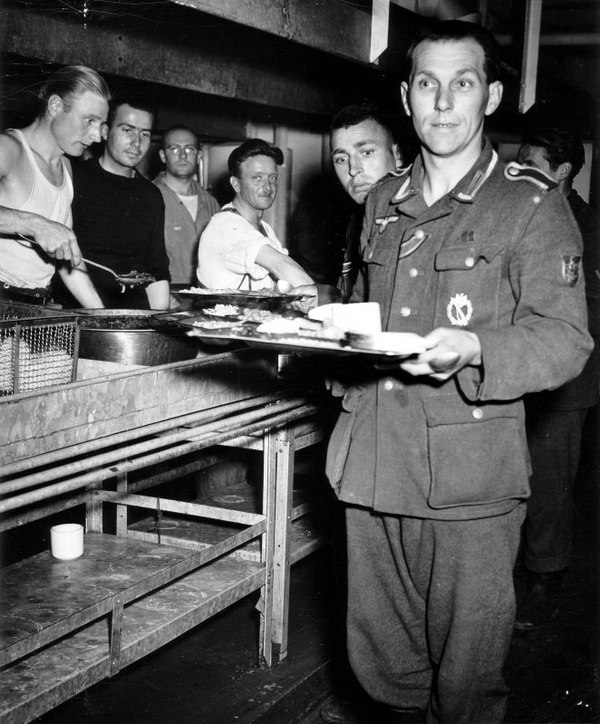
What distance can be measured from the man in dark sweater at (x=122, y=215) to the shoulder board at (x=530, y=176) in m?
2.51

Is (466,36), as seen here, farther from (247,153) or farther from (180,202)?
(180,202)

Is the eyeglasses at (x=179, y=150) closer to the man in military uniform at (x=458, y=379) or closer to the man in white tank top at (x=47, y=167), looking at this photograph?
the man in white tank top at (x=47, y=167)

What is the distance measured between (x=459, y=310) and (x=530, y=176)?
39 centimetres

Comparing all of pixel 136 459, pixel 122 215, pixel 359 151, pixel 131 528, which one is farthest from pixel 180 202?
pixel 136 459

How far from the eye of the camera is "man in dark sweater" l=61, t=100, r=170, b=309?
392cm

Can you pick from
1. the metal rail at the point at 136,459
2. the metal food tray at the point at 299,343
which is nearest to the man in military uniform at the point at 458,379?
the metal food tray at the point at 299,343

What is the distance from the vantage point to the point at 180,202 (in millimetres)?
5324

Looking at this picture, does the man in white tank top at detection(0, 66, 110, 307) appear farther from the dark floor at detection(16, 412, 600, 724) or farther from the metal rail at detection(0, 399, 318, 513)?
the dark floor at detection(16, 412, 600, 724)

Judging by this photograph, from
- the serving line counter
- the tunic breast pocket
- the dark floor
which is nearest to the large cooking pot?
the serving line counter

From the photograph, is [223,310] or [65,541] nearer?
[65,541]

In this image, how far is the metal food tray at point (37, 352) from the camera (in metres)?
2.02

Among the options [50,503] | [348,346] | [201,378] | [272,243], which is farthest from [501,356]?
[272,243]

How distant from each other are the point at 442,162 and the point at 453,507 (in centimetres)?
92

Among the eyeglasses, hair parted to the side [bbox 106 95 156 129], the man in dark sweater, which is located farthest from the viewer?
the eyeglasses
